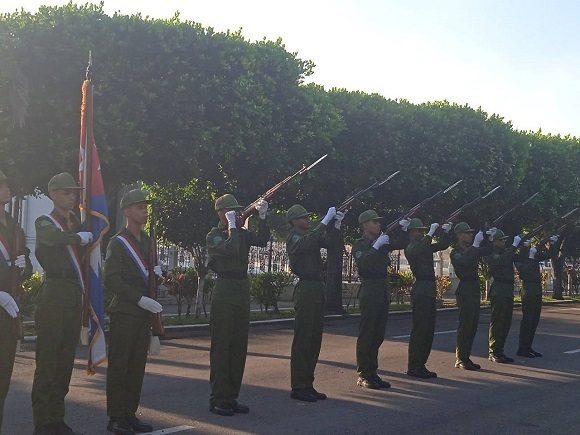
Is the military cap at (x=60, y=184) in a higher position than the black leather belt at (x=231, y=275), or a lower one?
higher

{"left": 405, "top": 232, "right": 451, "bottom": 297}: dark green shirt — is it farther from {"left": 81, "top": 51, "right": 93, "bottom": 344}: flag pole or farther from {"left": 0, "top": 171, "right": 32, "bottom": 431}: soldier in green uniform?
{"left": 0, "top": 171, "right": 32, "bottom": 431}: soldier in green uniform

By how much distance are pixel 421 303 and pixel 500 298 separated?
7.28 ft

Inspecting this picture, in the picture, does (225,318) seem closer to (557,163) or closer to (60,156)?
(60,156)

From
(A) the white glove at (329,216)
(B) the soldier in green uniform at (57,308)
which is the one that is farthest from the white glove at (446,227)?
(B) the soldier in green uniform at (57,308)

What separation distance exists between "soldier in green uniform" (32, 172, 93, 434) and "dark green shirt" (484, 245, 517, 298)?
7.23 m

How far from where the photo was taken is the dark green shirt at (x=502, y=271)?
448 inches

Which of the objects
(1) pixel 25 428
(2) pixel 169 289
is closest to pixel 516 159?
(2) pixel 169 289

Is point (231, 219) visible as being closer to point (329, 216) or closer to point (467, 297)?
point (329, 216)

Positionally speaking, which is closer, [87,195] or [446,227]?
[87,195]

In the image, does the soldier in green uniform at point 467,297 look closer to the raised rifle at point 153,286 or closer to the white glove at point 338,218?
the white glove at point 338,218

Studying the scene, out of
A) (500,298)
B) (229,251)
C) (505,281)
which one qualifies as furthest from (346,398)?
(505,281)

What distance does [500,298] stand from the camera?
11.4 m

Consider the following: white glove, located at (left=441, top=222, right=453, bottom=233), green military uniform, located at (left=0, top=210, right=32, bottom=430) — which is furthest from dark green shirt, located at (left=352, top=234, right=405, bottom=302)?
green military uniform, located at (left=0, top=210, right=32, bottom=430)

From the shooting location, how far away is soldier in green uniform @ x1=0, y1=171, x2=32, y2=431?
545 centimetres
